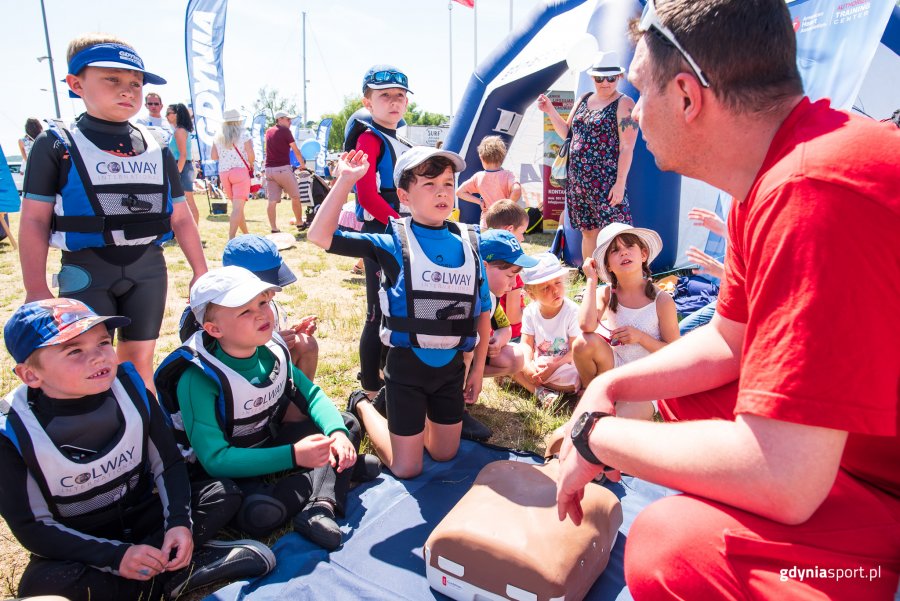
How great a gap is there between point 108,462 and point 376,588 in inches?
41.3

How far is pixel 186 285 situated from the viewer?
6.59 m

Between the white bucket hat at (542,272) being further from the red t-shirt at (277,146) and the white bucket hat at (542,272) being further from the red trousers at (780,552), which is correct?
the red t-shirt at (277,146)

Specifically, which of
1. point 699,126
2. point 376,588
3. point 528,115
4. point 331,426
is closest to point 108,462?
point 331,426

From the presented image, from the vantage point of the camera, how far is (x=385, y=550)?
7.37 feet

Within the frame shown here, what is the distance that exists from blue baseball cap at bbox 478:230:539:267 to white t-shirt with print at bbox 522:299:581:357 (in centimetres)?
56

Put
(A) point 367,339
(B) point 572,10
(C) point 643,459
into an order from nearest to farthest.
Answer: (C) point 643,459 → (A) point 367,339 → (B) point 572,10

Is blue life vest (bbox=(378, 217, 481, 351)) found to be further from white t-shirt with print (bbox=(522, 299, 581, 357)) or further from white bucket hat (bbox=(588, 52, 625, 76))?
white bucket hat (bbox=(588, 52, 625, 76))

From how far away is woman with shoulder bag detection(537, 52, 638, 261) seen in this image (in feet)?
16.7

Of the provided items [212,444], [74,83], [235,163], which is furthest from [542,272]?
[235,163]

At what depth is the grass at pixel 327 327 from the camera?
3.21m

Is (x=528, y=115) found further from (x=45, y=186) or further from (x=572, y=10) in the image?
(x=45, y=186)

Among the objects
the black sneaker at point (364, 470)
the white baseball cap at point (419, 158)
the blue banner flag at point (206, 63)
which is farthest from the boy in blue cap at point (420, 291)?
the blue banner flag at point (206, 63)

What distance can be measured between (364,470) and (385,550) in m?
0.50

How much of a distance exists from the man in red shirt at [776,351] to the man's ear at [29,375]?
1.76 meters
